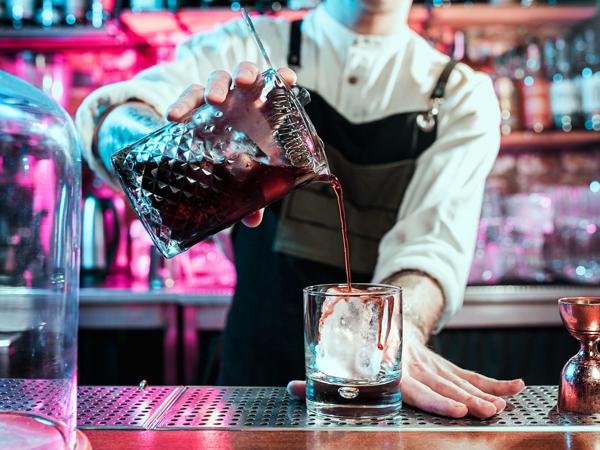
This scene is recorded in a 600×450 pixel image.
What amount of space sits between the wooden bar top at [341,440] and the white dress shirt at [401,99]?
0.52m

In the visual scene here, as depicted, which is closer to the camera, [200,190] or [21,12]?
[200,190]

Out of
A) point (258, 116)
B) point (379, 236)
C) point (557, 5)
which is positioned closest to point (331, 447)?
point (258, 116)

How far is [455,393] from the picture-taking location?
865mm

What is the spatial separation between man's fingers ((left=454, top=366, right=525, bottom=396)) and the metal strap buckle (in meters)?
0.80

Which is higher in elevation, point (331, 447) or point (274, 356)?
point (331, 447)

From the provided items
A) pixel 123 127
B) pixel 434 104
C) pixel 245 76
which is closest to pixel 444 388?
pixel 245 76

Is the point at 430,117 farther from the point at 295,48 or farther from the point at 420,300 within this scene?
the point at 420,300

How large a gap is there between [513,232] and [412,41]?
1.55 metres

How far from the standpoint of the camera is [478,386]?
938mm

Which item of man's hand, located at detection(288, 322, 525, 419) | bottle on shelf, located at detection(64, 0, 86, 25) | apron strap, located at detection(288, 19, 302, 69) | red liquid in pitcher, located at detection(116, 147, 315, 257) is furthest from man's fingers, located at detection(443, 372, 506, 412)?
Result: bottle on shelf, located at detection(64, 0, 86, 25)

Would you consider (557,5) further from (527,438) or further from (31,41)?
(527,438)

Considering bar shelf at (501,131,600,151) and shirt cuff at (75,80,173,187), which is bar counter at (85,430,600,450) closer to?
shirt cuff at (75,80,173,187)

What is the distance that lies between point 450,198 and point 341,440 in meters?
0.80

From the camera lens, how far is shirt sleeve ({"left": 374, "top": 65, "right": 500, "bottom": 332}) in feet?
4.27
